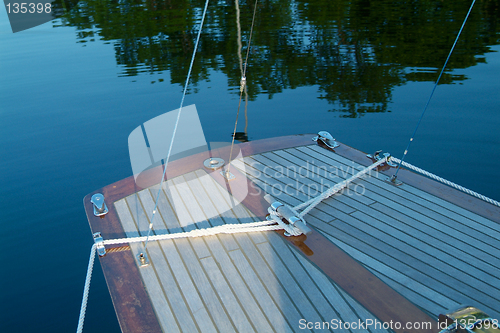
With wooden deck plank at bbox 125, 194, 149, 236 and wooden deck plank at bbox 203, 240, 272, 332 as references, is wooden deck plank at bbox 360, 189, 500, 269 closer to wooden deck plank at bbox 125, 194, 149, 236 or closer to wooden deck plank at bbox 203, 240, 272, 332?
wooden deck plank at bbox 203, 240, 272, 332

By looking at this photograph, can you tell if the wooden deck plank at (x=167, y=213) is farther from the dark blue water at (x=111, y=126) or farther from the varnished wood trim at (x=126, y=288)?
the dark blue water at (x=111, y=126)

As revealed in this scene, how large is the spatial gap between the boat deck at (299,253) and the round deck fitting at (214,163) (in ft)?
0.29

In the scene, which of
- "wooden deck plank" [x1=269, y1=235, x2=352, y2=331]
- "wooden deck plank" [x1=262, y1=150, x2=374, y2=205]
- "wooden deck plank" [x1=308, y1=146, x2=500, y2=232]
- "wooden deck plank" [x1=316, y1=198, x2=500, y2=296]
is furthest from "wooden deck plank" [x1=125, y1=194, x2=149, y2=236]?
"wooden deck plank" [x1=308, y1=146, x2=500, y2=232]

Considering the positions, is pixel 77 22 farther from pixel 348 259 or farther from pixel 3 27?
pixel 348 259

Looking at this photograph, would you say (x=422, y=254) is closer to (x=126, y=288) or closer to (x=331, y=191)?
(x=331, y=191)

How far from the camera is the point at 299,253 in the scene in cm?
263

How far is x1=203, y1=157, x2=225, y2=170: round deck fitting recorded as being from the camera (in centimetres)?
356

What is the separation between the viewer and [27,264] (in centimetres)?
402

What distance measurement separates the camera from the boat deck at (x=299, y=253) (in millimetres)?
2252

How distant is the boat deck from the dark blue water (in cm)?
127

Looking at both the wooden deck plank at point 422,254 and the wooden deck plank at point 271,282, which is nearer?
the wooden deck plank at point 271,282

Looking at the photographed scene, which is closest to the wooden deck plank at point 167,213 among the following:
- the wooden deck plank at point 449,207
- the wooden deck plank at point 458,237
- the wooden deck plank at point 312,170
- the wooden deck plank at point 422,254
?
the wooden deck plank at point 312,170

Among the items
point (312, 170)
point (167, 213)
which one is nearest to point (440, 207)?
point (312, 170)

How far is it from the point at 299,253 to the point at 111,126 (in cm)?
480
